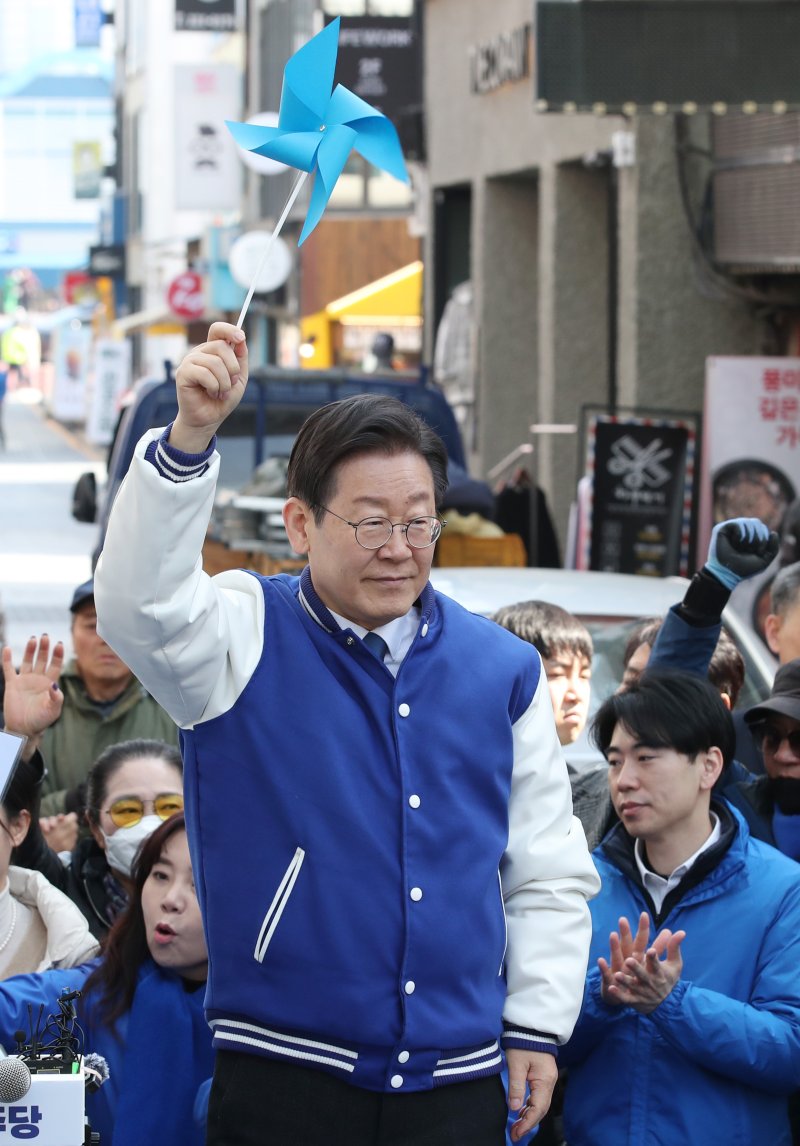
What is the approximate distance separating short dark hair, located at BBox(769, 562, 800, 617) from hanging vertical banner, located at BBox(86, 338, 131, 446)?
31119 mm

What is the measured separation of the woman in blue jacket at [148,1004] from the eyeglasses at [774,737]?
152 centimetres

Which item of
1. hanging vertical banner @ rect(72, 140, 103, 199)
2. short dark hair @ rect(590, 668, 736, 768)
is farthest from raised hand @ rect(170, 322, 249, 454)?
hanging vertical banner @ rect(72, 140, 103, 199)

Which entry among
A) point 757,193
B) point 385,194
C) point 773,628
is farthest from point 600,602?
point 385,194

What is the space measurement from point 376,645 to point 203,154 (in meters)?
28.7

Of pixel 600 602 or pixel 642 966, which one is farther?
pixel 600 602

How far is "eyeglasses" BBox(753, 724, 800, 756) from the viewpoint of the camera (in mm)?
4687

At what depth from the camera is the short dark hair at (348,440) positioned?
3062mm

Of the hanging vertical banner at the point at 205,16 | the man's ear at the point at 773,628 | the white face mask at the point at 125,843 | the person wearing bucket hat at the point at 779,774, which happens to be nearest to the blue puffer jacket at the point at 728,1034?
the person wearing bucket hat at the point at 779,774

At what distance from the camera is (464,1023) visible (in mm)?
3027

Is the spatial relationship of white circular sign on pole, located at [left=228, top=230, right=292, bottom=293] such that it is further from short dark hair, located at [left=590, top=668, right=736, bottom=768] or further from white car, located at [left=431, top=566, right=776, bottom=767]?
short dark hair, located at [left=590, top=668, right=736, bottom=768]

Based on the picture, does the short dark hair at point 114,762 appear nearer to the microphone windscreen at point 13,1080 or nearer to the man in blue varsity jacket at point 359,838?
the man in blue varsity jacket at point 359,838

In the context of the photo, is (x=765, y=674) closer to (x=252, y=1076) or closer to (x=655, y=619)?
(x=655, y=619)

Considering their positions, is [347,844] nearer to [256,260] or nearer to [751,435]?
[751,435]

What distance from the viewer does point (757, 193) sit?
12.7 meters
